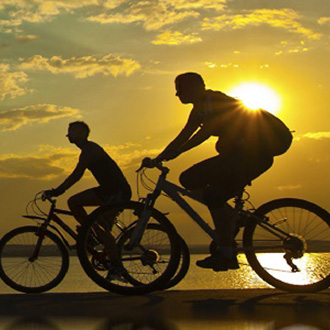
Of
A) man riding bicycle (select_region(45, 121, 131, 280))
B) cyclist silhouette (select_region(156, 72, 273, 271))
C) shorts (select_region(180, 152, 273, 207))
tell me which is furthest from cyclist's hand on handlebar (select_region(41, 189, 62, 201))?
shorts (select_region(180, 152, 273, 207))

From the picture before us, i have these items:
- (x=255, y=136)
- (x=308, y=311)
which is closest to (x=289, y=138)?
(x=255, y=136)

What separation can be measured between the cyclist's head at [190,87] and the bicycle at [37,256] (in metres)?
2.16

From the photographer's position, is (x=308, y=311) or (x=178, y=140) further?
(x=178, y=140)

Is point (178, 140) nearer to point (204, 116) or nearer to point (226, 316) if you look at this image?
point (204, 116)

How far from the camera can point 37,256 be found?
8.34m

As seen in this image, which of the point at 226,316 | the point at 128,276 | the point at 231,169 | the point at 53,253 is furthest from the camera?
the point at 53,253

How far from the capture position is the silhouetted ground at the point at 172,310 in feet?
17.4

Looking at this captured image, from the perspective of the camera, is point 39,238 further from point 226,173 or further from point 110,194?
point 226,173

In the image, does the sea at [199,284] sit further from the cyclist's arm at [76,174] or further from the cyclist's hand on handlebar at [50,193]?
the cyclist's hand on handlebar at [50,193]

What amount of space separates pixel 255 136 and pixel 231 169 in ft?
1.35

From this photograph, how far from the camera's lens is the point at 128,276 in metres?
7.34

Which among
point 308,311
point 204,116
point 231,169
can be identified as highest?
point 204,116

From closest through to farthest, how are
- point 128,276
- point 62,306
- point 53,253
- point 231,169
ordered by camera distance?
1. point 62,306
2. point 231,169
3. point 128,276
4. point 53,253

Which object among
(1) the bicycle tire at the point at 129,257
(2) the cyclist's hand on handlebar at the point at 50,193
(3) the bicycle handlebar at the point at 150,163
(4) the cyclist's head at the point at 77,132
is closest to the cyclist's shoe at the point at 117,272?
(1) the bicycle tire at the point at 129,257
